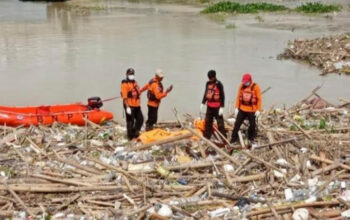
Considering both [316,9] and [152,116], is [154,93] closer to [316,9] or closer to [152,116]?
[152,116]

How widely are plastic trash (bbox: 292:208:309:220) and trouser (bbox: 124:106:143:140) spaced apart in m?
4.65

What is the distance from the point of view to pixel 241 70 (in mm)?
20094

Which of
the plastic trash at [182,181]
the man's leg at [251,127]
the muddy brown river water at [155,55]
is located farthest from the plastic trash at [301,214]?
the muddy brown river water at [155,55]

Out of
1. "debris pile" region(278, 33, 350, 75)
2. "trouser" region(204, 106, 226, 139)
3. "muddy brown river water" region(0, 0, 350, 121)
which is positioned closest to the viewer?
"trouser" region(204, 106, 226, 139)

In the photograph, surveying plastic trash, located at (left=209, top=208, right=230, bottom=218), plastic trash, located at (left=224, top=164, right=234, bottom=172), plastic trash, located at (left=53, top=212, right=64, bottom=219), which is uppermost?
plastic trash, located at (left=224, top=164, right=234, bottom=172)

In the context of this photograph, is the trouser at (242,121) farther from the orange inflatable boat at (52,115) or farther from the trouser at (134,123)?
the orange inflatable boat at (52,115)

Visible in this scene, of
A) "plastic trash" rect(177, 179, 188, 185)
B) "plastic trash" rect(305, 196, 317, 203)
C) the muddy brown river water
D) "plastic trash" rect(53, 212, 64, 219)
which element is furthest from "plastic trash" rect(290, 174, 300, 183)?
the muddy brown river water

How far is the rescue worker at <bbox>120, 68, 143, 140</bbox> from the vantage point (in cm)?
1088

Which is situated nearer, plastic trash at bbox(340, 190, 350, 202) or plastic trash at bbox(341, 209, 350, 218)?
plastic trash at bbox(341, 209, 350, 218)

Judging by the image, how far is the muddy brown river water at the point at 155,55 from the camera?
1694cm

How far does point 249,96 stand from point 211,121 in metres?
0.98

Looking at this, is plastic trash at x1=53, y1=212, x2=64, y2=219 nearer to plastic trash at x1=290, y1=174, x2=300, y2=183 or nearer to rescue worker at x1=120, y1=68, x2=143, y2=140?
plastic trash at x1=290, y1=174, x2=300, y2=183

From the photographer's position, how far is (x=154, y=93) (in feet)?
36.4

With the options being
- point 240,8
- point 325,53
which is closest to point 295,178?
point 325,53
